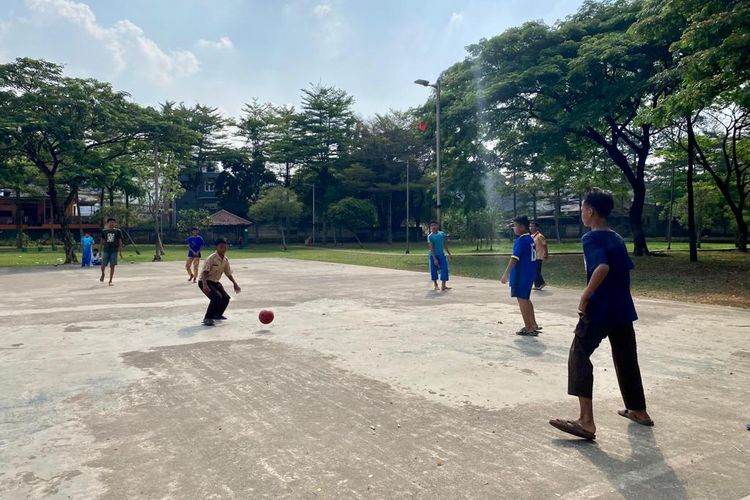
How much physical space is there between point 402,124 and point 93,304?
154ft

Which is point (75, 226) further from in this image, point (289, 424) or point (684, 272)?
point (289, 424)

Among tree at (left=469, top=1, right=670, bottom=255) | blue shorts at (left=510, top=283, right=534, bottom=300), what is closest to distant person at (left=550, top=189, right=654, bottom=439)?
blue shorts at (left=510, top=283, right=534, bottom=300)

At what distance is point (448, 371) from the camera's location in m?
6.03

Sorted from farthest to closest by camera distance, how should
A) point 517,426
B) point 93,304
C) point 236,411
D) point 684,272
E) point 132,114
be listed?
point 132,114, point 684,272, point 93,304, point 236,411, point 517,426

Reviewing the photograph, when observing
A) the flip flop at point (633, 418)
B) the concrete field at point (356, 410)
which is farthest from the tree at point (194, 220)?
the flip flop at point (633, 418)

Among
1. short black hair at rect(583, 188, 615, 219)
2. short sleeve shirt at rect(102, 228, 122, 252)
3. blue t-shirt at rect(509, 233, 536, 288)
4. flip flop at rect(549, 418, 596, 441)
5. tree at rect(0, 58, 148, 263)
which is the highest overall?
tree at rect(0, 58, 148, 263)

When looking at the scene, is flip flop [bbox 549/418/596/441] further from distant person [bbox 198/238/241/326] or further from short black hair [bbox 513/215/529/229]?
distant person [bbox 198/238/241/326]

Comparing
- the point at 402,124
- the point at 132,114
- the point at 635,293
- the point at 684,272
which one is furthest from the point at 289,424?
the point at 402,124

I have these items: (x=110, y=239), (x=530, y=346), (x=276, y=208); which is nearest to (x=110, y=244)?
(x=110, y=239)

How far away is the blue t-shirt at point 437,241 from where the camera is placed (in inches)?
536

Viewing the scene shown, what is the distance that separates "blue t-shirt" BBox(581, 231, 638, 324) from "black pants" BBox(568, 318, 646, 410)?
8cm

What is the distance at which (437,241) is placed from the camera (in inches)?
537

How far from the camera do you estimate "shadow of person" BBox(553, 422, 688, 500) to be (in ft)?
10.7

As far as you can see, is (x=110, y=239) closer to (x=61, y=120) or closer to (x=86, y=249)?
(x=86, y=249)
